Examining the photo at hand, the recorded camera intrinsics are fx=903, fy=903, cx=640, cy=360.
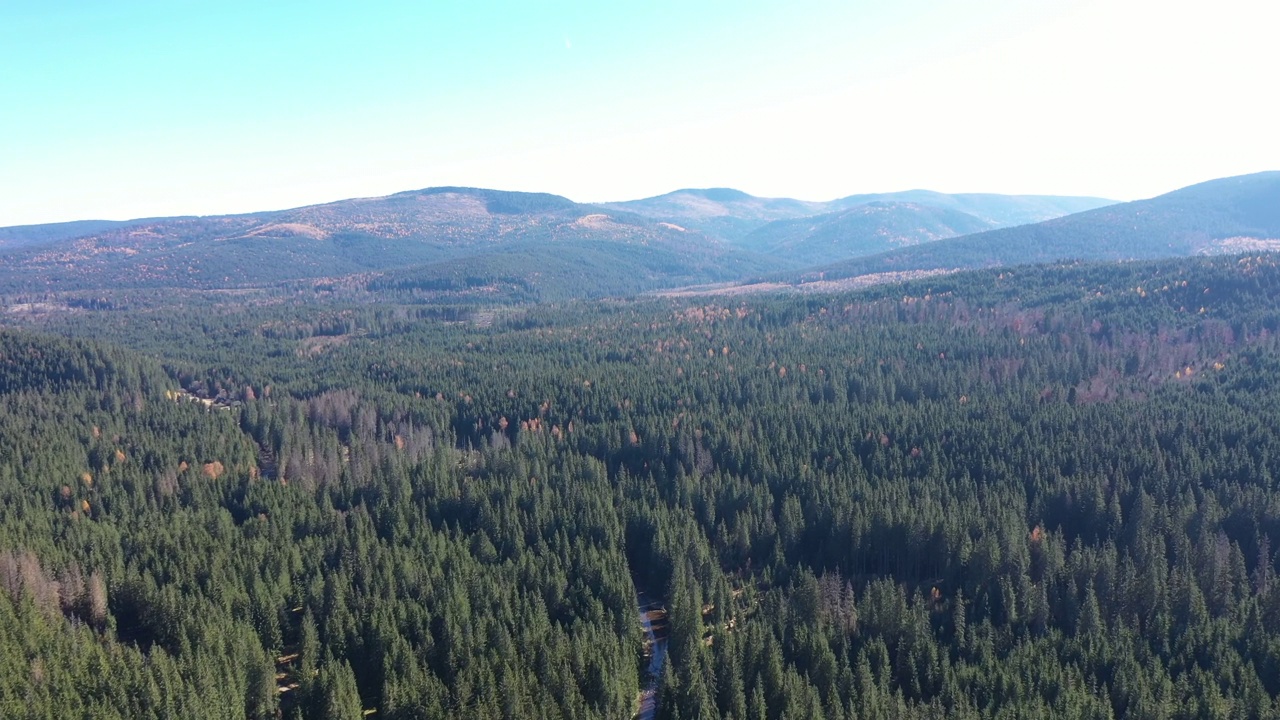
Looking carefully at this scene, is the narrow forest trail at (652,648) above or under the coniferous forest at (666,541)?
under

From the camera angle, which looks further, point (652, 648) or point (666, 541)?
point (666, 541)

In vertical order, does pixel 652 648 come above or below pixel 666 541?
below

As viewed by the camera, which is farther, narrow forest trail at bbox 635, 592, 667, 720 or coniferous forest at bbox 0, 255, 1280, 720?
narrow forest trail at bbox 635, 592, 667, 720

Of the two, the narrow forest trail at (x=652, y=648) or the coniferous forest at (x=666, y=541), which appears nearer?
the coniferous forest at (x=666, y=541)

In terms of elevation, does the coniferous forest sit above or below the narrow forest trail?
above
